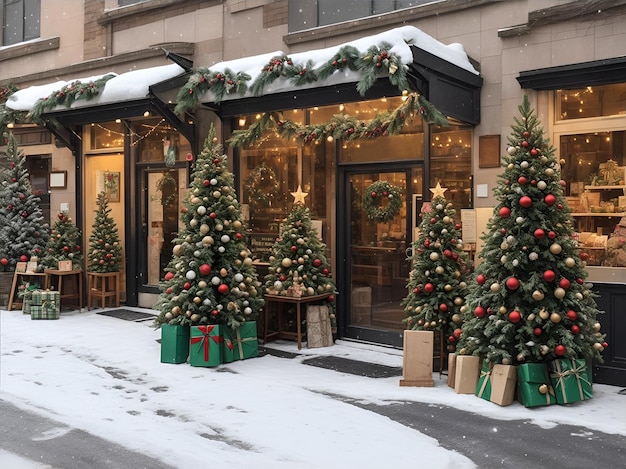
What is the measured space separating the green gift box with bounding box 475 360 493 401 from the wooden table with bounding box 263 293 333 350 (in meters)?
3.03

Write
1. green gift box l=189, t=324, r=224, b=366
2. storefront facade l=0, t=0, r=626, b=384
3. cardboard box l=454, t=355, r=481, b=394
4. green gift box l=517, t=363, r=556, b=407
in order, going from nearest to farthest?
green gift box l=517, t=363, r=556, b=407 < cardboard box l=454, t=355, r=481, b=394 < storefront facade l=0, t=0, r=626, b=384 < green gift box l=189, t=324, r=224, b=366

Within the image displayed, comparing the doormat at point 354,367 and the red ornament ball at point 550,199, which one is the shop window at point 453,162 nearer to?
the red ornament ball at point 550,199

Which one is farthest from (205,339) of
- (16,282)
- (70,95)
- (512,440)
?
(16,282)

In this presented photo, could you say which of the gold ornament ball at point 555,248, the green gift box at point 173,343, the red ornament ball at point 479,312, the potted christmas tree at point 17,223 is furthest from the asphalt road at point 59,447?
the potted christmas tree at point 17,223

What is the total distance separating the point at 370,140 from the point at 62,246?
6.13 m

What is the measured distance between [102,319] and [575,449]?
27.5 feet

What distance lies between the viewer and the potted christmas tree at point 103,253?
12.7 m

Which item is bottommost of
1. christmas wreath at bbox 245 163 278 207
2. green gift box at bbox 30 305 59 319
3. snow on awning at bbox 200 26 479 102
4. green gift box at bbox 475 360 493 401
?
green gift box at bbox 475 360 493 401

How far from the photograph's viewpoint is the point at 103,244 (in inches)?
502

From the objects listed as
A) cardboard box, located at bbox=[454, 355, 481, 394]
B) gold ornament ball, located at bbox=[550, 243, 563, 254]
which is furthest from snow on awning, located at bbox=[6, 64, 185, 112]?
gold ornament ball, located at bbox=[550, 243, 563, 254]

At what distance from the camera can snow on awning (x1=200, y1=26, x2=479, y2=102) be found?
26.8ft

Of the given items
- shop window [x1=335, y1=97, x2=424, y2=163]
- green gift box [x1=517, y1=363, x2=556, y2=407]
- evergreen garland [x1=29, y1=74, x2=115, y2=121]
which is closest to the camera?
green gift box [x1=517, y1=363, x2=556, y2=407]

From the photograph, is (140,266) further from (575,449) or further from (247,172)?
(575,449)

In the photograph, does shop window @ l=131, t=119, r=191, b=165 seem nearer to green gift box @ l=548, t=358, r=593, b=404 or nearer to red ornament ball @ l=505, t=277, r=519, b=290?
red ornament ball @ l=505, t=277, r=519, b=290
